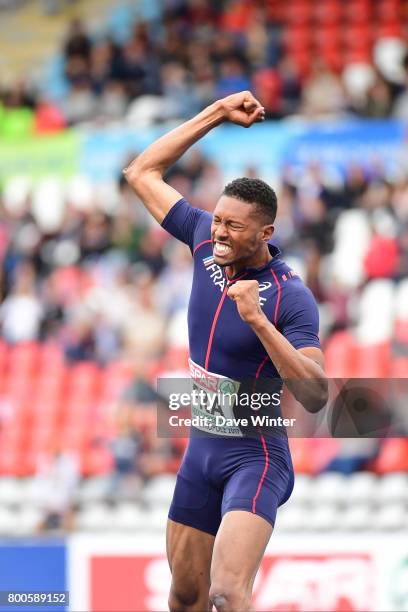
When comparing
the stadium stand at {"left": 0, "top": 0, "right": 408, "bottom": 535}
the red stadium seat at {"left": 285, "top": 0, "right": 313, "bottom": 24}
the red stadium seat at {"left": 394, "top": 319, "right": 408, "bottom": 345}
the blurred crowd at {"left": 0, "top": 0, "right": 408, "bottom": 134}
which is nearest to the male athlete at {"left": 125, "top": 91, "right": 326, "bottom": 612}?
the stadium stand at {"left": 0, "top": 0, "right": 408, "bottom": 535}

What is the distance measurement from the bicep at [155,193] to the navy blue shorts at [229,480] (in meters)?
1.19

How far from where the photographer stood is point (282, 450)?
608 cm

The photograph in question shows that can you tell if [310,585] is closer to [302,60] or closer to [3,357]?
[3,357]

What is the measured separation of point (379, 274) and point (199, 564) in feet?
23.6

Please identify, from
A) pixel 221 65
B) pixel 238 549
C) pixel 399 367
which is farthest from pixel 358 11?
pixel 238 549

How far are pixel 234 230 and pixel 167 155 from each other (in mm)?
853

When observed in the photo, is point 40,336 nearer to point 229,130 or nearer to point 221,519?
point 229,130

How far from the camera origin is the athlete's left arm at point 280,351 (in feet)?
17.8

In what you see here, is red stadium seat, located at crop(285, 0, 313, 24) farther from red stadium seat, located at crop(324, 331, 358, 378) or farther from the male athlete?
the male athlete

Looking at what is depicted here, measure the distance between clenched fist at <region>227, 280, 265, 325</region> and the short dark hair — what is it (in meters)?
0.56

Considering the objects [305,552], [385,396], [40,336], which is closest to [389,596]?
[305,552]

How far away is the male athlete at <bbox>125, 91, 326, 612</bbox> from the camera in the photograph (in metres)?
5.60

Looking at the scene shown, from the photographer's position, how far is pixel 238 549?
18.4 ft

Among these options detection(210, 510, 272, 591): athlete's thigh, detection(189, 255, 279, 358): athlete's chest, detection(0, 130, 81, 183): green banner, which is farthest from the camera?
detection(0, 130, 81, 183): green banner
